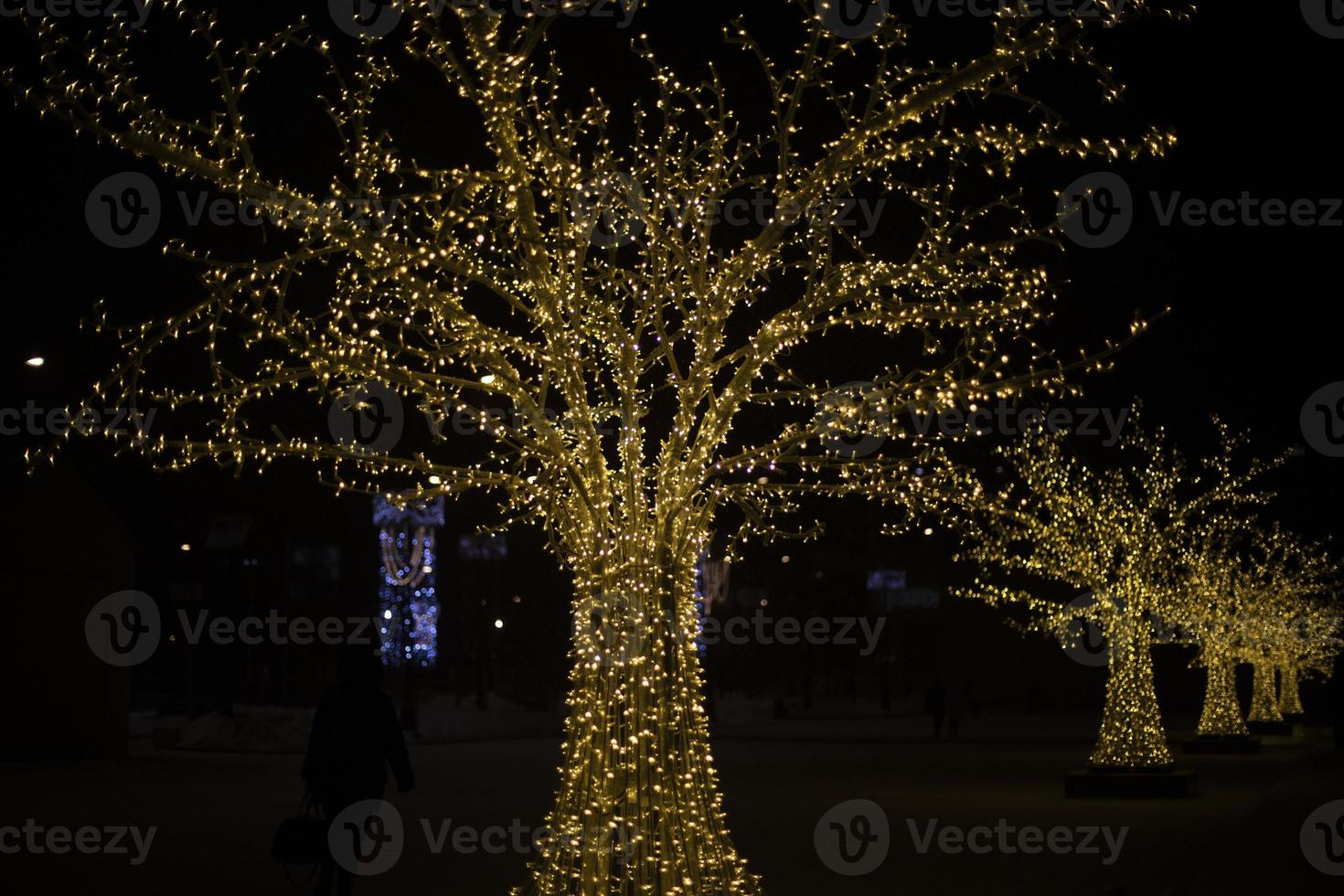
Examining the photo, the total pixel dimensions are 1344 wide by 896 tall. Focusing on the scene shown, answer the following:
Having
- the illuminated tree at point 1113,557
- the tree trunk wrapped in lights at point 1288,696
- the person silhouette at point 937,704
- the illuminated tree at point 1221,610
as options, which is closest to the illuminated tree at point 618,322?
the illuminated tree at point 1113,557

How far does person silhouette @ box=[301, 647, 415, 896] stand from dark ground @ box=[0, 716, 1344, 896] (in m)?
1.61

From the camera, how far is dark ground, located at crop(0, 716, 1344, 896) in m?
12.0

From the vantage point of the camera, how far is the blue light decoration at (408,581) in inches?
1724

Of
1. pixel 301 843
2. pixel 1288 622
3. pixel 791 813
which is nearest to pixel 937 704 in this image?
pixel 1288 622

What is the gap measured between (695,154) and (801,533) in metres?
2.24

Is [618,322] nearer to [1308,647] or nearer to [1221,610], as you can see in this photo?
[1221,610]

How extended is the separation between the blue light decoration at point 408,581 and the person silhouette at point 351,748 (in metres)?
31.9

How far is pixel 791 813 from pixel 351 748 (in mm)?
8586

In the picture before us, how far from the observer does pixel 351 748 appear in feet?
34.3

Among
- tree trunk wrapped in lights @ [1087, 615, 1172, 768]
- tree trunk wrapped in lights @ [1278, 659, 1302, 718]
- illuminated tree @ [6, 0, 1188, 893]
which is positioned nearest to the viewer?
illuminated tree @ [6, 0, 1188, 893]

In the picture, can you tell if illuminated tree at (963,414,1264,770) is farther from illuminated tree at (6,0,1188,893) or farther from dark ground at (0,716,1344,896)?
illuminated tree at (6,0,1188,893)

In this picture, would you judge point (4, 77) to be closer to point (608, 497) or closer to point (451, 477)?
point (451, 477)

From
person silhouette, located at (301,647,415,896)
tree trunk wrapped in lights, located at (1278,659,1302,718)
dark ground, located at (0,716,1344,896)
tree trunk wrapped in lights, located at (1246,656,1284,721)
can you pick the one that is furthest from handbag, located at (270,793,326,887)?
tree trunk wrapped in lights, located at (1278,659,1302,718)

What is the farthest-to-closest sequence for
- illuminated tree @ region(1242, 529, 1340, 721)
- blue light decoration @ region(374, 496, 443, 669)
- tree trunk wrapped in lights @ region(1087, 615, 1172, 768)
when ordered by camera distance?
blue light decoration @ region(374, 496, 443, 669)
illuminated tree @ region(1242, 529, 1340, 721)
tree trunk wrapped in lights @ region(1087, 615, 1172, 768)
